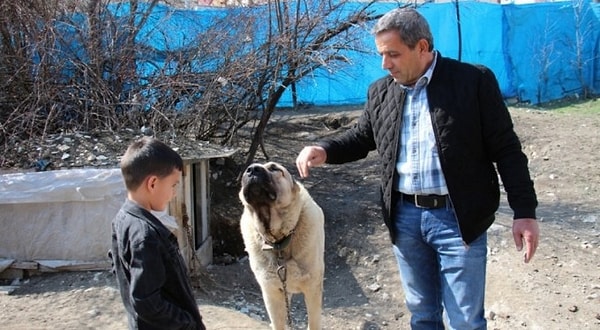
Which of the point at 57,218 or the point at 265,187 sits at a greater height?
the point at 265,187

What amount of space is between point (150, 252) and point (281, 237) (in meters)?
1.85

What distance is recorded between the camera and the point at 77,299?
4559 mm

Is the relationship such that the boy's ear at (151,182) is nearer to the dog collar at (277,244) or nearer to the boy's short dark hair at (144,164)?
the boy's short dark hair at (144,164)

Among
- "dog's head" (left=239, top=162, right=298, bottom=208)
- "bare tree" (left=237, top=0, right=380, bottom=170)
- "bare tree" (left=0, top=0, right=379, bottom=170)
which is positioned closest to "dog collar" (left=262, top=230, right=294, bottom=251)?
"dog's head" (left=239, top=162, right=298, bottom=208)

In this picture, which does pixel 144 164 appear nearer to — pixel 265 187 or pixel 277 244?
pixel 265 187

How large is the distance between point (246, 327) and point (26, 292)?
73.9 inches

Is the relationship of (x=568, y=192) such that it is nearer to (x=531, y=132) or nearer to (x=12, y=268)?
(x=531, y=132)

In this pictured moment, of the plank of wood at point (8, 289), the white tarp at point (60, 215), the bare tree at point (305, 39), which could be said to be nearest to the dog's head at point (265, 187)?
the white tarp at point (60, 215)

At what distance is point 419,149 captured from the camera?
2.57m

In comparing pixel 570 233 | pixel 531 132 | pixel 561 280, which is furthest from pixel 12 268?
pixel 531 132

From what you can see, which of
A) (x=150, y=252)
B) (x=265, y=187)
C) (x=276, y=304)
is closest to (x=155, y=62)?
(x=265, y=187)

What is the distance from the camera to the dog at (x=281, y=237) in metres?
3.66

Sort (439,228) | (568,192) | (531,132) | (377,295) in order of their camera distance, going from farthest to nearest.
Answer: (531,132) < (568,192) < (377,295) < (439,228)

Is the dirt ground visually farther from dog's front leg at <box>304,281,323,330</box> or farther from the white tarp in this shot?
dog's front leg at <box>304,281,323,330</box>
